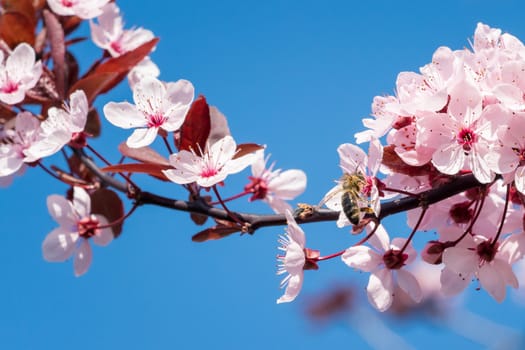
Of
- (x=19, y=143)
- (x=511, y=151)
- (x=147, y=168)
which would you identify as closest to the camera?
(x=511, y=151)

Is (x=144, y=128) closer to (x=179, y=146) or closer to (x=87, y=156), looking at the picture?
(x=179, y=146)

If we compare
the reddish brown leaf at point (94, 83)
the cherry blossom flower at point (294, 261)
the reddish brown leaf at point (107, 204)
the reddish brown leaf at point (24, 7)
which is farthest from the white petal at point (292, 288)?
the reddish brown leaf at point (24, 7)

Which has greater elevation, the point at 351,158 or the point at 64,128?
the point at 351,158

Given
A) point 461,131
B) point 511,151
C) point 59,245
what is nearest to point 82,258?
point 59,245

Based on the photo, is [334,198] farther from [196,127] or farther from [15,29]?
[15,29]

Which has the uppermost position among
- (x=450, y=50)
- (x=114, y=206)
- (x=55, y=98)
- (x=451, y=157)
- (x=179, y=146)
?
(x=450, y=50)

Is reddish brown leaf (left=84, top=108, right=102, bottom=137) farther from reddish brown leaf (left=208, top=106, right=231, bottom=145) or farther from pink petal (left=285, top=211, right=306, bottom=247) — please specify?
pink petal (left=285, top=211, right=306, bottom=247)

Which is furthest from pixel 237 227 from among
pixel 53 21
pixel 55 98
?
pixel 53 21

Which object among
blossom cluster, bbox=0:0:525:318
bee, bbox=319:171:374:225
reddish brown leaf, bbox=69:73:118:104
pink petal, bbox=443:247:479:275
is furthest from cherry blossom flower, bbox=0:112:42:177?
pink petal, bbox=443:247:479:275
